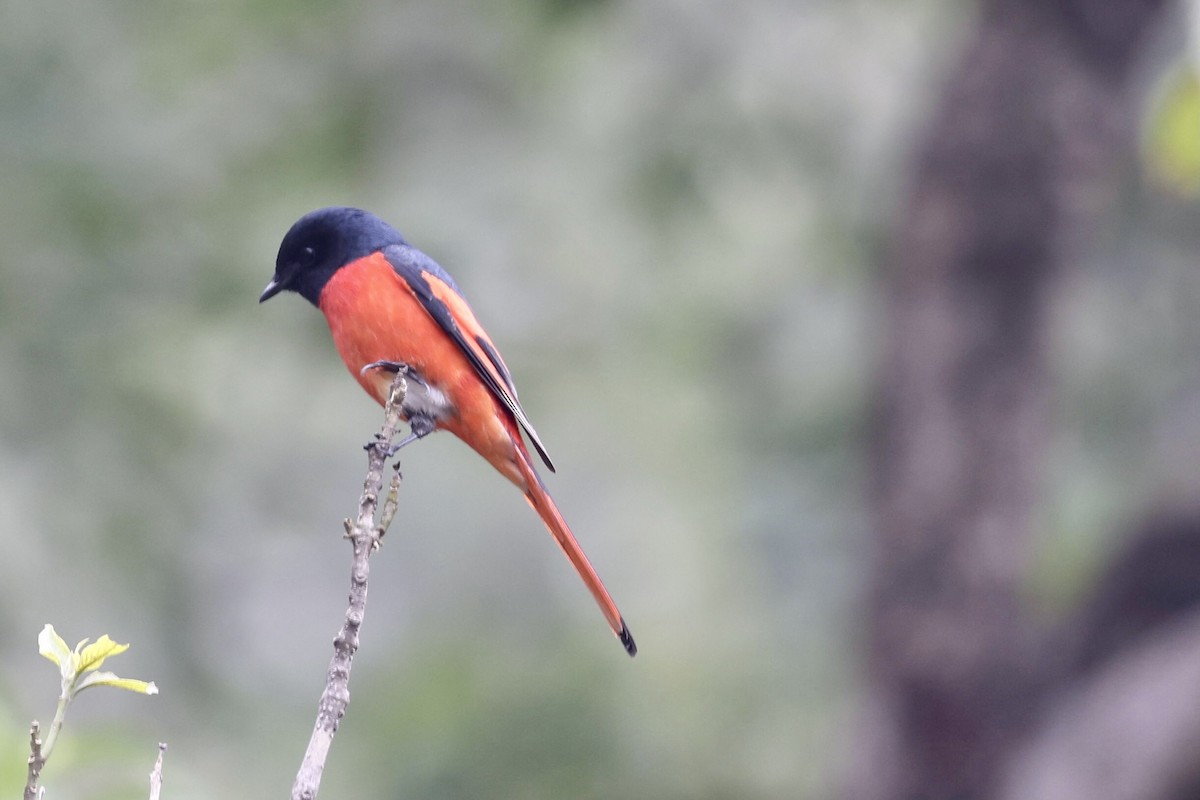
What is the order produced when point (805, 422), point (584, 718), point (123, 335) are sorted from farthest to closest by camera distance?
point (805, 422), point (584, 718), point (123, 335)

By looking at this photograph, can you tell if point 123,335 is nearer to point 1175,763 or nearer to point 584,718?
point 584,718

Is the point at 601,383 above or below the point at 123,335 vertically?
above

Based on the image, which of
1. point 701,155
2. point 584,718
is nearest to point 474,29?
point 701,155

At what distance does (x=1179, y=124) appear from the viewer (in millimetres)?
2828

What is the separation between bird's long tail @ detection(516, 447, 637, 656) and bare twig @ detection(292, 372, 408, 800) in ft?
2.64

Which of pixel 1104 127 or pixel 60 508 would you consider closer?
pixel 60 508

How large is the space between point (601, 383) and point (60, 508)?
3.35 metres

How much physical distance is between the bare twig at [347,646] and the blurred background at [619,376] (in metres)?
3.23

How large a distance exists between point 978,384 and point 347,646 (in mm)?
5328

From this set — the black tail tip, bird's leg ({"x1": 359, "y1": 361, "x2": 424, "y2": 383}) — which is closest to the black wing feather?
bird's leg ({"x1": 359, "y1": 361, "x2": 424, "y2": 383})

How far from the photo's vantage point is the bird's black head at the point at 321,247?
4012 mm

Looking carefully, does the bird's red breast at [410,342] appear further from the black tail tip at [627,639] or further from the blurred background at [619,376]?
the blurred background at [619,376]

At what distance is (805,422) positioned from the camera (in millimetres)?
8375

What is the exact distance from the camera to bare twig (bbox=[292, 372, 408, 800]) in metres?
1.72
